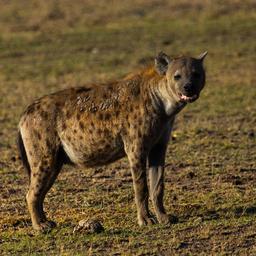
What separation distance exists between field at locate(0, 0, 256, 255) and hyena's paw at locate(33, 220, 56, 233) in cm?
5

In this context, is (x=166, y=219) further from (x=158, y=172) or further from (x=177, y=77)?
(x=177, y=77)

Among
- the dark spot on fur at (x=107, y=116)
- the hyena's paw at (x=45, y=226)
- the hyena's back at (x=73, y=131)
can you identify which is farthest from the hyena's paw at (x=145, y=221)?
the dark spot on fur at (x=107, y=116)

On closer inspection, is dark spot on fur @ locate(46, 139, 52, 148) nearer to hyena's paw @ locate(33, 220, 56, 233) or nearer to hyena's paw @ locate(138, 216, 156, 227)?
hyena's paw @ locate(33, 220, 56, 233)

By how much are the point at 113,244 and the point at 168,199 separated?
160 centimetres

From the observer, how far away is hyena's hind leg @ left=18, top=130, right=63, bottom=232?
23.7 feet

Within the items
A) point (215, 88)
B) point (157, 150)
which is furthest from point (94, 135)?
point (215, 88)

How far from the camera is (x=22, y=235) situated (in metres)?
7.11

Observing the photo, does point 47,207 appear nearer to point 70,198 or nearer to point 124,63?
point 70,198

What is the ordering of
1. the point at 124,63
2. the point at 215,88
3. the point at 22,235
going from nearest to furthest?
the point at 22,235 < the point at 215,88 < the point at 124,63

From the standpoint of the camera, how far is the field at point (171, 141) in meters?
6.88

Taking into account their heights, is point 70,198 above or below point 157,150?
below

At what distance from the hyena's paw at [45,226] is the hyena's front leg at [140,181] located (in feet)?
2.08

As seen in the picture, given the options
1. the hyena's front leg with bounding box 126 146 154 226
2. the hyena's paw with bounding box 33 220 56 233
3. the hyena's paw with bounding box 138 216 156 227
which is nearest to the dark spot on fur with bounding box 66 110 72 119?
the hyena's front leg with bounding box 126 146 154 226

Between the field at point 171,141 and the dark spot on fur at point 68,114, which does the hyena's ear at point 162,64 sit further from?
the field at point 171,141
